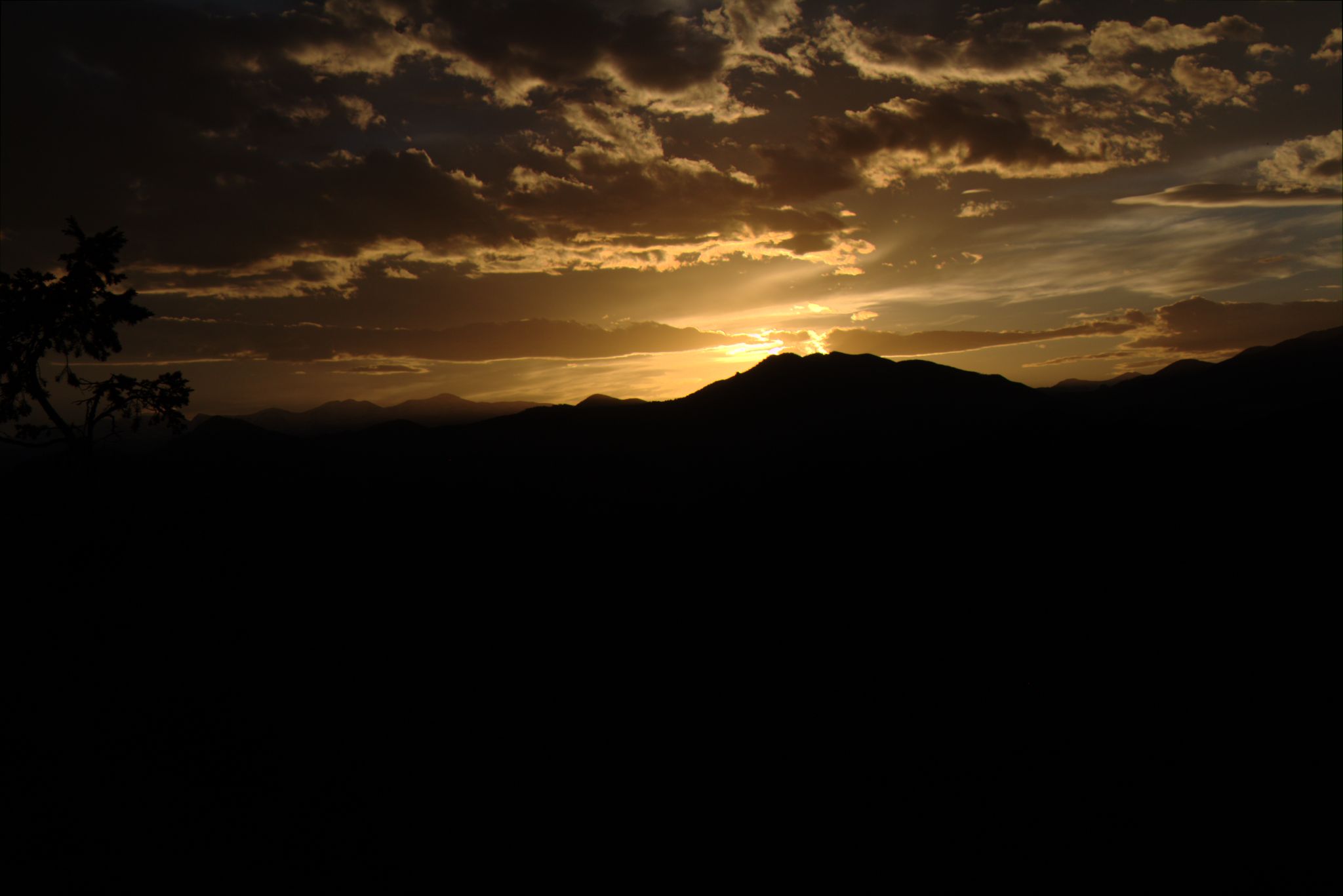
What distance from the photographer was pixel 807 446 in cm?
11575

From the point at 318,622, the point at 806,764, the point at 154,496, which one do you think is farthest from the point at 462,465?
the point at 806,764

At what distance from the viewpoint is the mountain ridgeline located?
7194 centimetres

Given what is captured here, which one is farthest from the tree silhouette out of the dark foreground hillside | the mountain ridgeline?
the mountain ridgeline

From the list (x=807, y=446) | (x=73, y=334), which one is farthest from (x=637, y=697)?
(x=807, y=446)

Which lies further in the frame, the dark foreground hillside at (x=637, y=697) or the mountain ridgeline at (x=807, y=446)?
the mountain ridgeline at (x=807, y=446)

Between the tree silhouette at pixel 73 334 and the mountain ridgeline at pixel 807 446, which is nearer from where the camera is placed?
the tree silhouette at pixel 73 334

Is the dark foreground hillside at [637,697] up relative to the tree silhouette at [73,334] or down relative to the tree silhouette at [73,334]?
down

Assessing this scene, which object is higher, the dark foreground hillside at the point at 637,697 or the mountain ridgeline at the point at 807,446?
the mountain ridgeline at the point at 807,446

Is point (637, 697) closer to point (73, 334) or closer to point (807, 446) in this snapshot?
point (73, 334)

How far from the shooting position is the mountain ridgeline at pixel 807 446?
71938 mm

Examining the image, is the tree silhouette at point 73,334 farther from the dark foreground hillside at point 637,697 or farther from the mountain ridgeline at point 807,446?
the mountain ridgeline at point 807,446

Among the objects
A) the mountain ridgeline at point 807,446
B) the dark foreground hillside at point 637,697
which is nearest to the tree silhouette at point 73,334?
the dark foreground hillside at point 637,697

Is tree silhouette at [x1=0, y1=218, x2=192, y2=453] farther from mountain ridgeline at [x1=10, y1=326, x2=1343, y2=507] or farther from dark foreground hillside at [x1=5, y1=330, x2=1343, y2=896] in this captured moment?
mountain ridgeline at [x1=10, y1=326, x2=1343, y2=507]

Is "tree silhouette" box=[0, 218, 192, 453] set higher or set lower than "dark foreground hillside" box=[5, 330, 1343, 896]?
higher
